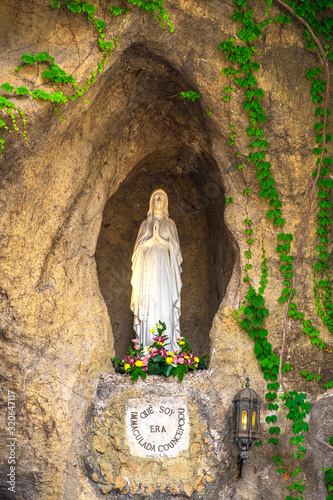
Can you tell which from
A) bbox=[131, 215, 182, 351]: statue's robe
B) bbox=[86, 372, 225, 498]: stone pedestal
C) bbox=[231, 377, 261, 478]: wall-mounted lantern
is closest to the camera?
bbox=[231, 377, 261, 478]: wall-mounted lantern

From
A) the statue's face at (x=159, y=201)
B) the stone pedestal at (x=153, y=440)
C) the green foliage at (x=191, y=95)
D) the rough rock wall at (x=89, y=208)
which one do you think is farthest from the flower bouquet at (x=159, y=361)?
the green foliage at (x=191, y=95)

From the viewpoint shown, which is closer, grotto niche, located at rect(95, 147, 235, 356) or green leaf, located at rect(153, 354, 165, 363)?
green leaf, located at rect(153, 354, 165, 363)

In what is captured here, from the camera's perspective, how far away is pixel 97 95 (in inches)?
235

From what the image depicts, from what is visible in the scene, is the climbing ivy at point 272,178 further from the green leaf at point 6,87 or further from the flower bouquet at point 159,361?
the green leaf at point 6,87

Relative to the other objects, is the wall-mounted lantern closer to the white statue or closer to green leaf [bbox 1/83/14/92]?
the white statue

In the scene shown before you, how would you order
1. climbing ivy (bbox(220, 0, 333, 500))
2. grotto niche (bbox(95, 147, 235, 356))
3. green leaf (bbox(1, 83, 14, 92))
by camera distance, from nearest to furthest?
green leaf (bbox(1, 83, 14, 92)) → climbing ivy (bbox(220, 0, 333, 500)) → grotto niche (bbox(95, 147, 235, 356))

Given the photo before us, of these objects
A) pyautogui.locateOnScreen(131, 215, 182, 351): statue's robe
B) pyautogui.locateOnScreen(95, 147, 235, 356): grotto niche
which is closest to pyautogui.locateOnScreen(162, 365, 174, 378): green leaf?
pyautogui.locateOnScreen(131, 215, 182, 351): statue's robe

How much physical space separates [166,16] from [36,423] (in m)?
3.96

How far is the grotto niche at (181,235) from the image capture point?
7.23m

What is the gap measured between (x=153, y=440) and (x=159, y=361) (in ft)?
2.44

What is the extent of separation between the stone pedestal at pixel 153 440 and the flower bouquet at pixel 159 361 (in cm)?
10

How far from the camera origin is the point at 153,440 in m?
5.55

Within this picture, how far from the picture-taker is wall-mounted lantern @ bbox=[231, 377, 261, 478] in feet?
17.5

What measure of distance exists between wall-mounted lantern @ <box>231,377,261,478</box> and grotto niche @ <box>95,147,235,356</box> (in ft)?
5.74
